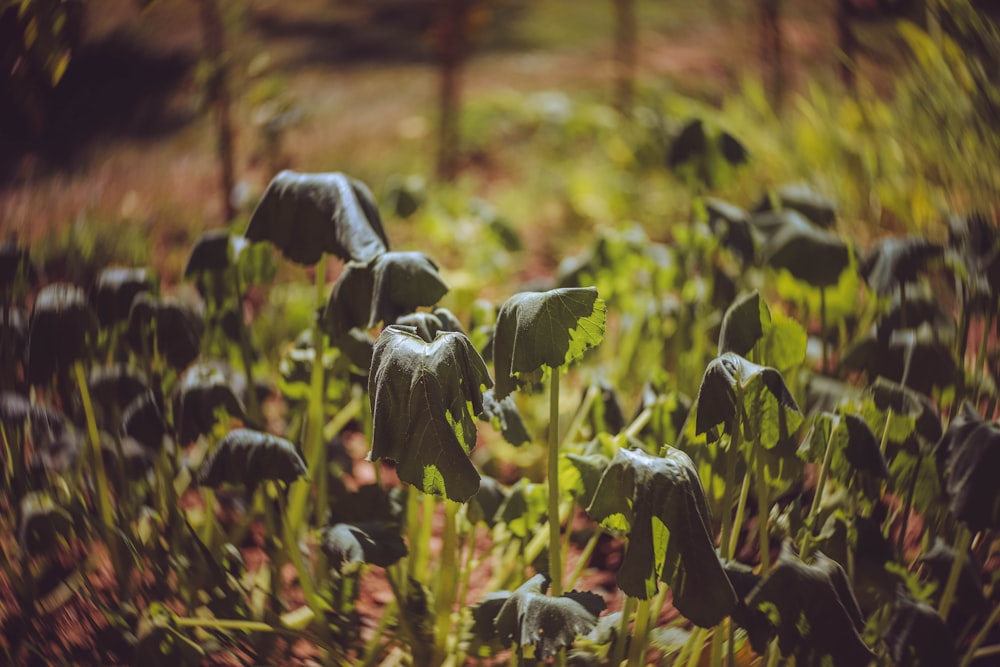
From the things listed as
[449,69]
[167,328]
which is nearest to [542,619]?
[167,328]

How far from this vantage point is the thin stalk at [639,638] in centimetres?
94

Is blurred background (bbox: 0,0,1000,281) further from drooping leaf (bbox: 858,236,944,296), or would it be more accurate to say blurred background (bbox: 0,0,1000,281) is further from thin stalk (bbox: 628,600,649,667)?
thin stalk (bbox: 628,600,649,667)

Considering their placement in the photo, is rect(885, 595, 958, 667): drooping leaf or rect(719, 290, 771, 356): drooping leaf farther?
rect(719, 290, 771, 356): drooping leaf

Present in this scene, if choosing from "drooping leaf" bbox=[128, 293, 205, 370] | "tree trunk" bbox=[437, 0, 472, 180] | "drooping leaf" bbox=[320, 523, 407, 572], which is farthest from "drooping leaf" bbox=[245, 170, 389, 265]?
"tree trunk" bbox=[437, 0, 472, 180]

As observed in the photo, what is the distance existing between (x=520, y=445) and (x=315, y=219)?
413 mm

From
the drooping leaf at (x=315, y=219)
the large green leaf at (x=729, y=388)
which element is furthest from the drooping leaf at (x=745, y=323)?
the drooping leaf at (x=315, y=219)

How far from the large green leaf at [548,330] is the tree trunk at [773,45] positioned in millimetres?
2229

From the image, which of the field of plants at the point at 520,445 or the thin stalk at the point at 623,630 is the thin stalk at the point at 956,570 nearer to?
the field of plants at the point at 520,445

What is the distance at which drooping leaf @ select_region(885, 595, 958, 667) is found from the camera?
0.85 m

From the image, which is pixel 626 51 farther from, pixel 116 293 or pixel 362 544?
pixel 362 544

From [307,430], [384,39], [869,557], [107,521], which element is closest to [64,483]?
[107,521]

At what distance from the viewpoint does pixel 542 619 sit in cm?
83

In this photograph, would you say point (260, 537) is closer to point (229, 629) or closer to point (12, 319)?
point (229, 629)

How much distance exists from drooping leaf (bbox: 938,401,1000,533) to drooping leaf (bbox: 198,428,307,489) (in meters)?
0.76
